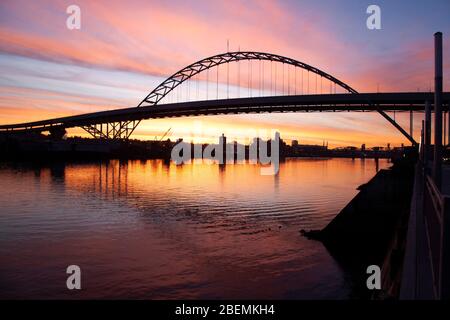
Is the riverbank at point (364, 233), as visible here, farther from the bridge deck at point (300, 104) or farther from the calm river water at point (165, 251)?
the bridge deck at point (300, 104)

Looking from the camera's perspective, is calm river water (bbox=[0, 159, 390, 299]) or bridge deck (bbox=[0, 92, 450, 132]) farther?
bridge deck (bbox=[0, 92, 450, 132])

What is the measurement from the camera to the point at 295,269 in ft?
43.7

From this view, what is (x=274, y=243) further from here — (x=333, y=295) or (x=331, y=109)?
(x=331, y=109)

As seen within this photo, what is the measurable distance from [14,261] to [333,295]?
9.64 meters

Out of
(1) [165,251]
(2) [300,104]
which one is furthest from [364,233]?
(2) [300,104]

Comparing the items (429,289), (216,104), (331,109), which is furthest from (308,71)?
(429,289)

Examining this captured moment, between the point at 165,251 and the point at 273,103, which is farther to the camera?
the point at 273,103

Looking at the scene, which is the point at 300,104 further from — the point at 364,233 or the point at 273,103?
the point at 364,233

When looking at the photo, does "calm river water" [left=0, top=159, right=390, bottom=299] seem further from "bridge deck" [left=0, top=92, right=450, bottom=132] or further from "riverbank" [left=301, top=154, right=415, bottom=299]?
"bridge deck" [left=0, top=92, right=450, bottom=132]

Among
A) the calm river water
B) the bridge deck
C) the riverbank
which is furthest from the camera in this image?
the bridge deck

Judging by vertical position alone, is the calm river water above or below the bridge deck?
below

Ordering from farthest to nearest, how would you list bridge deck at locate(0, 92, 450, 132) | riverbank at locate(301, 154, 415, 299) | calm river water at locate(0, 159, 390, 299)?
bridge deck at locate(0, 92, 450, 132) < riverbank at locate(301, 154, 415, 299) < calm river water at locate(0, 159, 390, 299)

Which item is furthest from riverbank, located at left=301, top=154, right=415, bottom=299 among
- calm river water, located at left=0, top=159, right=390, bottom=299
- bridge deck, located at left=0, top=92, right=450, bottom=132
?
bridge deck, located at left=0, top=92, right=450, bottom=132

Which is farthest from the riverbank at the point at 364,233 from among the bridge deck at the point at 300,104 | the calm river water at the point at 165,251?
the bridge deck at the point at 300,104
